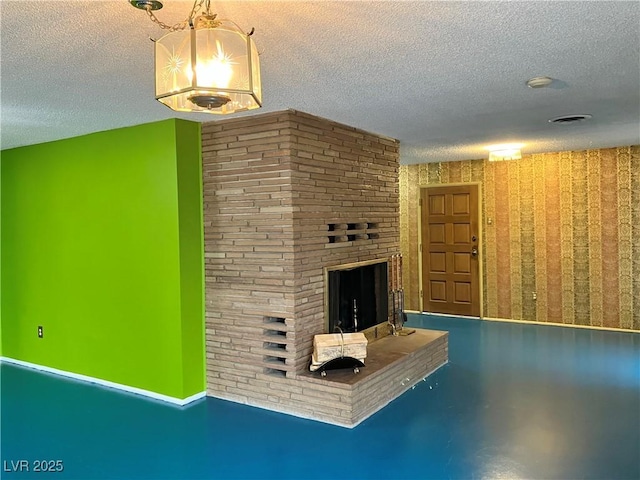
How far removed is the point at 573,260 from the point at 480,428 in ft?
13.1

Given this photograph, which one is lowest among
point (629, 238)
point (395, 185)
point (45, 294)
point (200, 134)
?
point (45, 294)

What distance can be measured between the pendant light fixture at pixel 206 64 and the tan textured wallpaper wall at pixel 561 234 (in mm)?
6127

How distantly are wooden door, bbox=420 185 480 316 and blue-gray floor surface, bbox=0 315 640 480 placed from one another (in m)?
2.63

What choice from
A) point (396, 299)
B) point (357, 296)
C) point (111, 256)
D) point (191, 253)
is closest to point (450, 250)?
point (396, 299)

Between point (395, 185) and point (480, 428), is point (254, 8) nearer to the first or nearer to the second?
point (480, 428)

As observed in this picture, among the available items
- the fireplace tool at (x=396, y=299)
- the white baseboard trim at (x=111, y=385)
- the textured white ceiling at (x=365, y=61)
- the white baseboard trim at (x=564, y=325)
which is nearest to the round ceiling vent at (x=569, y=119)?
the textured white ceiling at (x=365, y=61)

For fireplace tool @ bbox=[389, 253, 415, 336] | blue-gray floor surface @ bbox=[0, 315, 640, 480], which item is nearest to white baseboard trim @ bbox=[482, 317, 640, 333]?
blue-gray floor surface @ bbox=[0, 315, 640, 480]

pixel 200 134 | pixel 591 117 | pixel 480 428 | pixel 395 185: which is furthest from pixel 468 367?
pixel 200 134

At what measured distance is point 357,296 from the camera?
15.1 feet

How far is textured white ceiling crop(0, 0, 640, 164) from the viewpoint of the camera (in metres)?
2.05

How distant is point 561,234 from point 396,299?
295 cm

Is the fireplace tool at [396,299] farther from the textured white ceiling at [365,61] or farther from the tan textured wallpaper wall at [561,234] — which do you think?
the tan textured wallpaper wall at [561,234]

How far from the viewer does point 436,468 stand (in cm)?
300

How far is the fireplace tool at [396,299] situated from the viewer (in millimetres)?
5156
